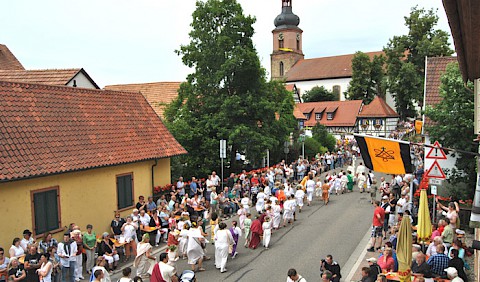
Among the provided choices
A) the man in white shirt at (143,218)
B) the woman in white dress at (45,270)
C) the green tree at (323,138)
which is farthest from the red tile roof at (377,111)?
the woman in white dress at (45,270)

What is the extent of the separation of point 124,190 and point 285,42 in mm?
77652

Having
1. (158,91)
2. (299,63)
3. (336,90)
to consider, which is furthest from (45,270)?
(299,63)

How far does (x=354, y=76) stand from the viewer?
68.0 m

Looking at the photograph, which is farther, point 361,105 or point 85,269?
point 361,105

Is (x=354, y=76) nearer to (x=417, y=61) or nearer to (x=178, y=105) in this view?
(x=417, y=61)

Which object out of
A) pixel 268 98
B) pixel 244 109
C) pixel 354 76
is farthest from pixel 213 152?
pixel 354 76

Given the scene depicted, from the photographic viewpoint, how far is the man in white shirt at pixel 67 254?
38.0 feet

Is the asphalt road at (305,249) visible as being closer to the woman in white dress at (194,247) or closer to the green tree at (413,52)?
the woman in white dress at (194,247)

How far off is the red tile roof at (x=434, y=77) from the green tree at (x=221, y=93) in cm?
903

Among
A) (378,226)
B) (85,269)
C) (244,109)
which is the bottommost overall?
(85,269)

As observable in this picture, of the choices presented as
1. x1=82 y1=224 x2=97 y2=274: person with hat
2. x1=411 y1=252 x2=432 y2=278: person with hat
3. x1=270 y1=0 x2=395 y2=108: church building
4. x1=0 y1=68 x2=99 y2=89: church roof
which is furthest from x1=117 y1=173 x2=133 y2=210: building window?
x1=270 y1=0 x2=395 y2=108: church building

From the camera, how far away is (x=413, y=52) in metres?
53.7

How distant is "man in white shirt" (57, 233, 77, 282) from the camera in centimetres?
1159

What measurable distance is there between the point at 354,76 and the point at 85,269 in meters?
61.2
